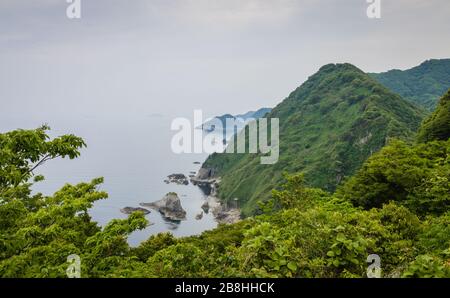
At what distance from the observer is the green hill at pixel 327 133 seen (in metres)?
106

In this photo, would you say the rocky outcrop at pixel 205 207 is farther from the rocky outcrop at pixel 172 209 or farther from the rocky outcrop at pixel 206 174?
the rocky outcrop at pixel 206 174

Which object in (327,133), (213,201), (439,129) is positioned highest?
(439,129)

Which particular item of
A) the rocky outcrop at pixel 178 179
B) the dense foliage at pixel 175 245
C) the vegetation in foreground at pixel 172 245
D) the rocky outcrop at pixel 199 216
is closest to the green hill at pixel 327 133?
the rocky outcrop at pixel 178 179

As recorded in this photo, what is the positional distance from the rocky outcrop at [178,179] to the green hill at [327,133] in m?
14.8

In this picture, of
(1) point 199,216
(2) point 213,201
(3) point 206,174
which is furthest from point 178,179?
(1) point 199,216

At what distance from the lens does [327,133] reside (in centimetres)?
13925

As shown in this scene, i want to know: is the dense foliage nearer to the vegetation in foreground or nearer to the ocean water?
the vegetation in foreground

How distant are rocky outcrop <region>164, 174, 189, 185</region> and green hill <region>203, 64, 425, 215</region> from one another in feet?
48.6

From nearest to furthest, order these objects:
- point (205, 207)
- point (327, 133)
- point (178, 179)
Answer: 1. point (205, 207)
2. point (327, 133)
3. point (178, 179)

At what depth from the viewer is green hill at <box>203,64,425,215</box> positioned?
105875 millimetres

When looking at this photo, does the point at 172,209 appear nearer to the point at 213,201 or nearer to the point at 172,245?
the point at 213,201

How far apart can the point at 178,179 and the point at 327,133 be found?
7095 centimetres

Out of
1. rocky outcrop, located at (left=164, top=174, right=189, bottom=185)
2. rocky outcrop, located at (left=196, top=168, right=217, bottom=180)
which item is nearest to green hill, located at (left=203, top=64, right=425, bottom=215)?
rocky outcrop, located at (left=196, top=168, right=217, bottom=180)
